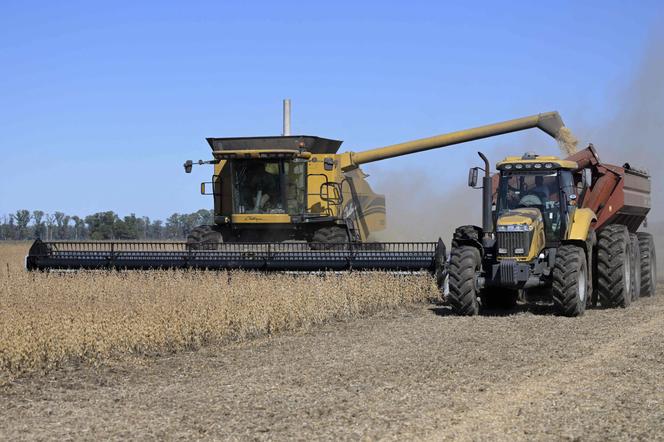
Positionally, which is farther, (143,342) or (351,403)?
(143,342)

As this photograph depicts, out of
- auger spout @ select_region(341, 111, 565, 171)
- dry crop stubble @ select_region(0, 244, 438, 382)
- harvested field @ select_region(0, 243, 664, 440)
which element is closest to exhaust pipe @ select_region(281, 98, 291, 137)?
auger spout @ select_region(341, 111, 565, 171)

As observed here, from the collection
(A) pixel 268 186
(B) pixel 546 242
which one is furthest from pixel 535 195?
(A) pixel 268 186

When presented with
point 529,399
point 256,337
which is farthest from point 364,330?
point 529,399

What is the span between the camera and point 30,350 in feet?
25.6

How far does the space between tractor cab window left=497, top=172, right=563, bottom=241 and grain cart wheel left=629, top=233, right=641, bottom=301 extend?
2457mm

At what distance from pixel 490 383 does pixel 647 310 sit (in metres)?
6.09

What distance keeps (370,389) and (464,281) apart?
4.67m

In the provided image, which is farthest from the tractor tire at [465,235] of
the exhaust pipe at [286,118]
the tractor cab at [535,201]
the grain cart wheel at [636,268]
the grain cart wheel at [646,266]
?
the exhaust pipe at [286,118]

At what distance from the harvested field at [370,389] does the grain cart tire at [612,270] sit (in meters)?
2.44

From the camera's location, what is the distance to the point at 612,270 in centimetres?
1252

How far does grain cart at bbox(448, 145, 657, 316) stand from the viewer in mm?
11430

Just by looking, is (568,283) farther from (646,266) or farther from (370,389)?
(370,389)

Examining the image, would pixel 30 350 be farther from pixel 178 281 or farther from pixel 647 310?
pixel 647 310

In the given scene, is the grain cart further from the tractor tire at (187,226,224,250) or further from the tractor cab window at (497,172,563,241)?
the tractor tire at (187,226,224,250)
